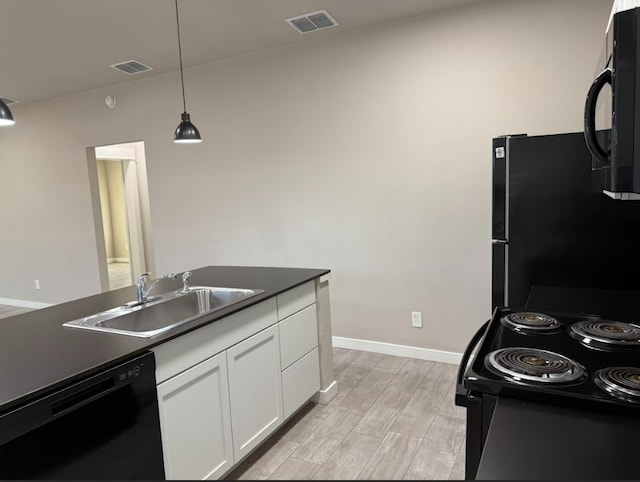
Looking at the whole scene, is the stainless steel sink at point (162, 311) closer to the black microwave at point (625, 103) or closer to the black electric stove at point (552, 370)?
the black electric stove at point (552, 370)

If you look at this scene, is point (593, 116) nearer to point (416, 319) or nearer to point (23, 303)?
point (416, 319)

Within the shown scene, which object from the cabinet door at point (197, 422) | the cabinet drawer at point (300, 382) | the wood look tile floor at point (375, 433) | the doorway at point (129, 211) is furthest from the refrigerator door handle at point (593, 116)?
the doorway at point (129, 211)

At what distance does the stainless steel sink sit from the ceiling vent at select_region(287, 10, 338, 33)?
2.18 metres

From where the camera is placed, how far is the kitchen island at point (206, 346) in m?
1.43

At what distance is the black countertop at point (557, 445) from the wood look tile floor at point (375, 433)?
98 centimetres

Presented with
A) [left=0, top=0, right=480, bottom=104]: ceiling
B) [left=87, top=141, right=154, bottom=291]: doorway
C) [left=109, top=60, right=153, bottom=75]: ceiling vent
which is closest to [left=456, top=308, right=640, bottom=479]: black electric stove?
[left=0, top=0, right=480, bottom=104]: ceiling

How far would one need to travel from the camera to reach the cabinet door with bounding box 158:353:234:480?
1727 mm

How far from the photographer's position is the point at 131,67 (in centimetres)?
434

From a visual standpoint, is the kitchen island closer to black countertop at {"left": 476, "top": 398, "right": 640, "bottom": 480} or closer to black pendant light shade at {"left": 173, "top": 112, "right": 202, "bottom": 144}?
black pendant light shade at {"left": 173, "top": 112, "right": 202, "bottom": 144}

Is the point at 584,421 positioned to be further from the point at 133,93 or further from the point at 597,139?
the point at 133,93

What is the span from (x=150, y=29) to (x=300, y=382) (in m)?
2.92

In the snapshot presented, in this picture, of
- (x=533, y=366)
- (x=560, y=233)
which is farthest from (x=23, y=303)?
(x=533, y=366)

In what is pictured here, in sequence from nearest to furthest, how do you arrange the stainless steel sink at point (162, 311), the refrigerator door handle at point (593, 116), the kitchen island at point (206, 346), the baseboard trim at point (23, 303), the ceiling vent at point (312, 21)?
the refrigerator door handle at point (593, 116), the kitchen island at point (206, 346), the stainless steel sink at point (162, 311), the ceiling vent at point (312, 21), the baseboard trim at point (23, 303)

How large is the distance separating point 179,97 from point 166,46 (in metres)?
0.84
